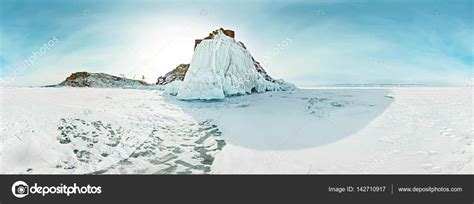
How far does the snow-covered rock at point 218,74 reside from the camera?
8711mm

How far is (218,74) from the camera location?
9.71 meters

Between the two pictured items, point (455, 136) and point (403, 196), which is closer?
point (403, 196)

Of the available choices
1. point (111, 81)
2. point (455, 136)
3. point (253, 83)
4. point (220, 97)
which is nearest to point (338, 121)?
point (455, 136)

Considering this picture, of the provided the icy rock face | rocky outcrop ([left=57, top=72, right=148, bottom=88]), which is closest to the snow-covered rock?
the icy rock face

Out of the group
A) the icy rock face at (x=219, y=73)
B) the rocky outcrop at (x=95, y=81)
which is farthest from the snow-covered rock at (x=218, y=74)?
the rocky outcrop at (x=95, y=81)

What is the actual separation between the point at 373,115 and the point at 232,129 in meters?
2.13

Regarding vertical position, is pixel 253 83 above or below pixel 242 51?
below

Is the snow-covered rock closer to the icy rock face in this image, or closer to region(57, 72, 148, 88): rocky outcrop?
the icy rock face

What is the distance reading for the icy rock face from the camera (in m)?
8.69

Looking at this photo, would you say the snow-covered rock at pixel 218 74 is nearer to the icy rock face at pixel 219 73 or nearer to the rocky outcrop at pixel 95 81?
the icy rock face at pixel 219 73

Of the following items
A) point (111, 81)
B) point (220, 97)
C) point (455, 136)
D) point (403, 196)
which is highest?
point (111, 81)

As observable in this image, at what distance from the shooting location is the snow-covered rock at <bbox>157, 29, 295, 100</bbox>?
28.6 ft

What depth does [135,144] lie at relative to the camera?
344cm

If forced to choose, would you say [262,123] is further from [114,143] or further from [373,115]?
[114,143]
